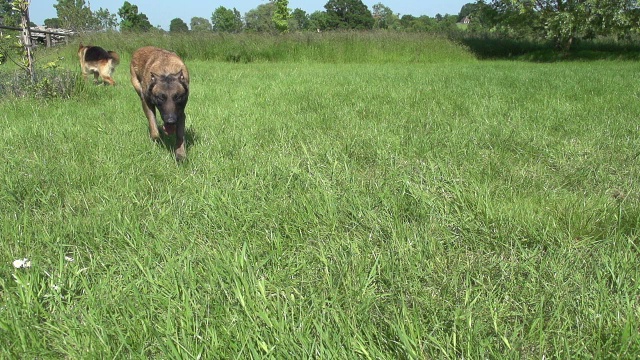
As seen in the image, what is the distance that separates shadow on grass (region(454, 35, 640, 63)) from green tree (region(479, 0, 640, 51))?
59 cm

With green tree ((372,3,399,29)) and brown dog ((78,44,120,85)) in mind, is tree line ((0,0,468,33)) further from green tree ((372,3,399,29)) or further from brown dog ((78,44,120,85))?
brown dog ((78,44,120,85))

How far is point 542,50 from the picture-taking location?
2220 cm

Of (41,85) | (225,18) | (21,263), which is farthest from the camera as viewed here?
(225,18)

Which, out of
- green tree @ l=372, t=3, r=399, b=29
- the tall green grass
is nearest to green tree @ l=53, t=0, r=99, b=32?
the tall green grass

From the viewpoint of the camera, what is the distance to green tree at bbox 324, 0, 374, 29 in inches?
4040

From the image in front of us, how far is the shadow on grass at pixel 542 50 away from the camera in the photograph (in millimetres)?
20016

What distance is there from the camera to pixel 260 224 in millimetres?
2424

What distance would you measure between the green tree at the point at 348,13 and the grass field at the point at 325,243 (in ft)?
345

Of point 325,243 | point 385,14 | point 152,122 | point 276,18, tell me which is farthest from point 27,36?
point 385,14

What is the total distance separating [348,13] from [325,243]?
4353 inches

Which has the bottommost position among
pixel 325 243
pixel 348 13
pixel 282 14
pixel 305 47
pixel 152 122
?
pixel 325 243

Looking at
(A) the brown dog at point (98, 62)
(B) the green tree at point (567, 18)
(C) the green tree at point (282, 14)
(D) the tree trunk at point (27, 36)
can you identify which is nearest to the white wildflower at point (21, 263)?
(D) the tree trunk at point (27, 36)

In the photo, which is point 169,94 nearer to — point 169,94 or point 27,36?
point 169,94

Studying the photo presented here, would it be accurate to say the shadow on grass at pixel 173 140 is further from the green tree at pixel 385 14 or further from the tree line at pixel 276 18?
the green tree at pixel 385 14
